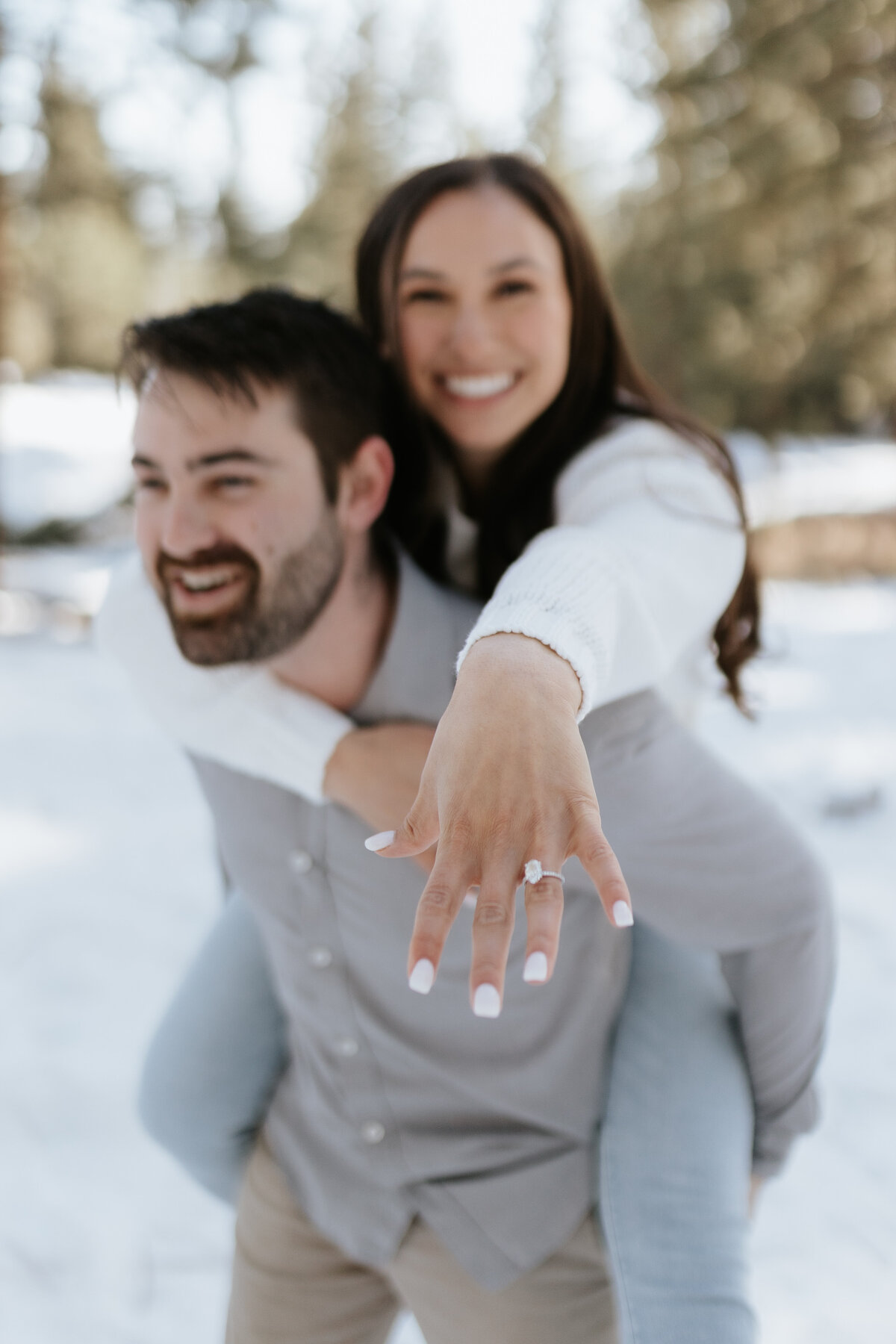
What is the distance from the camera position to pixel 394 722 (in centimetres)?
142

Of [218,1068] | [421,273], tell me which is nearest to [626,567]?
[421,273]

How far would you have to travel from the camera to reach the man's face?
4.33ft

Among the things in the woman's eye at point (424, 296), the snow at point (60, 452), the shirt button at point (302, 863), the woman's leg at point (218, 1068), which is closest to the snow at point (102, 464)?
the snow at point (60, 452)

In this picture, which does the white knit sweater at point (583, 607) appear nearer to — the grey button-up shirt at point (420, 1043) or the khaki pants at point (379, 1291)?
the grey button-up shirt at point (420, 1043)

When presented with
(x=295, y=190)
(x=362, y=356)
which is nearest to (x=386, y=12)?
(x=295, y=190)

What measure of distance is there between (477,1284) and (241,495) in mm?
1064

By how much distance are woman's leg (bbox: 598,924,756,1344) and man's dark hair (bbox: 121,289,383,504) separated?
868 mm

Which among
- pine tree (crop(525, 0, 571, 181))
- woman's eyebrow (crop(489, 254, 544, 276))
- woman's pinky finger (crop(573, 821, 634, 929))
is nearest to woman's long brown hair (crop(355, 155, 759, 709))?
woman's eyebrow (crop(489, 254, 544, 276))

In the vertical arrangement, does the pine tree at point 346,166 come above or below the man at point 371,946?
above

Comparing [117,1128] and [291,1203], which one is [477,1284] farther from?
[117,1128]

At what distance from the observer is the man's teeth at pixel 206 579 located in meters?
1.34

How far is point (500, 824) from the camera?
681 millimetres

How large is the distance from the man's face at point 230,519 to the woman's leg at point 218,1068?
0.62m

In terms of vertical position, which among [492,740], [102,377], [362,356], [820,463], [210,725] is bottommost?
[820,463]
